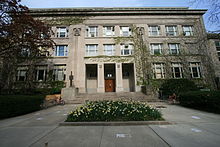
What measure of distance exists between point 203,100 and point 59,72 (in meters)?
18.6

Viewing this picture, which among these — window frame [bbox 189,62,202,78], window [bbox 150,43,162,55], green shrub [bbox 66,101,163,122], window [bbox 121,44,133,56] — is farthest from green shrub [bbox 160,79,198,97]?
green shrub [bbox 66,101,163,122]

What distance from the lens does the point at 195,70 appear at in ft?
56.5

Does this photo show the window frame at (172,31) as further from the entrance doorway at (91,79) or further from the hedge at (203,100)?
the entrance doorway at (91,79)

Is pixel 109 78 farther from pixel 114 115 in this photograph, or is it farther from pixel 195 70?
pixel 195 70

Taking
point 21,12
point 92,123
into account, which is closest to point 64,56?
point 21,12

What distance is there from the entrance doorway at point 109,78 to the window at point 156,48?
25.2 ft

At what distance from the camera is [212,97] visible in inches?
283

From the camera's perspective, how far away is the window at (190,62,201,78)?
56.0 feet

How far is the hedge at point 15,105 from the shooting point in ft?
20.7

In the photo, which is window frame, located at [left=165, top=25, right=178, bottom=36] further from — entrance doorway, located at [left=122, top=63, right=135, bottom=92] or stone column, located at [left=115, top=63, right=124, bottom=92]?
stone column, located at [left=115, top=63, right=124, bottom=92]

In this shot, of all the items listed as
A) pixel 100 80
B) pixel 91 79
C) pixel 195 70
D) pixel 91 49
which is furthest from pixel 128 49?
pixel 195 70

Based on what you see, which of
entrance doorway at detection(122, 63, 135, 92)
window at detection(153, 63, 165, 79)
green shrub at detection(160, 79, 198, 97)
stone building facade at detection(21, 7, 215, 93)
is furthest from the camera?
entrance doorway at detection(122, 63, 135, 92)

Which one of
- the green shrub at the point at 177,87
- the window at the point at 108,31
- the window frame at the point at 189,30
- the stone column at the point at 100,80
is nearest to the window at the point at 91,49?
the stone column at the point at 100,80

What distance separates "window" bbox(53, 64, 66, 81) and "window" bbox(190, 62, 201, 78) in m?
21.9
